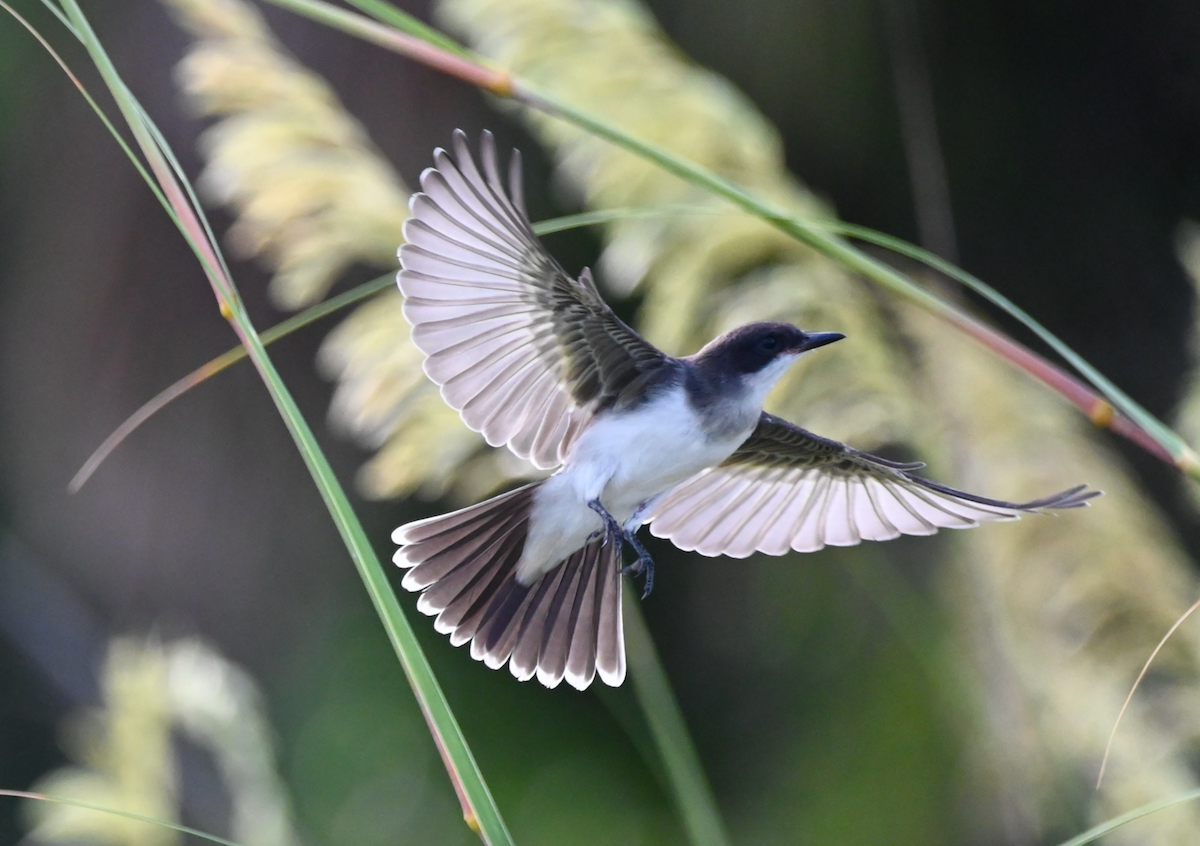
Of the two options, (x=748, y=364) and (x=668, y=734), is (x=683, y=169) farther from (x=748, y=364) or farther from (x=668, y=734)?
(x=668, y=734)

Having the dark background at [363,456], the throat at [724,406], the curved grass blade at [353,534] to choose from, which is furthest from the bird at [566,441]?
the dark background at [363,456]

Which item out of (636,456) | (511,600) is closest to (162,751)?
(511,600)

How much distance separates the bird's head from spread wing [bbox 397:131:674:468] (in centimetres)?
6

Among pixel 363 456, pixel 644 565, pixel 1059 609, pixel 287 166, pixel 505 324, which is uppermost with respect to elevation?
Result: pixel 363 456

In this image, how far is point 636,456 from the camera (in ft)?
3.60

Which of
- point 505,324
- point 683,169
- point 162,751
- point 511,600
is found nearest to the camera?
point 683,169

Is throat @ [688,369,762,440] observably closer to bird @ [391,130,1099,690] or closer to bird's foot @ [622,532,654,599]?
bird @ [391,130,1099,690]

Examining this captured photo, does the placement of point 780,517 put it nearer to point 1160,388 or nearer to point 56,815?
point 56,815

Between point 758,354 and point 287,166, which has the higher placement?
point 287,166

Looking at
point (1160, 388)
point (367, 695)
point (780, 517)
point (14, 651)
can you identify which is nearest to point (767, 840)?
point (367, 695)

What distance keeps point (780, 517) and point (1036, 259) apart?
1526mm

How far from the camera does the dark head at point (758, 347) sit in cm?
118

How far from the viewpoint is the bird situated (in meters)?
1.04

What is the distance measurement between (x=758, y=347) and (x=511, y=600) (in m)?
0.37
